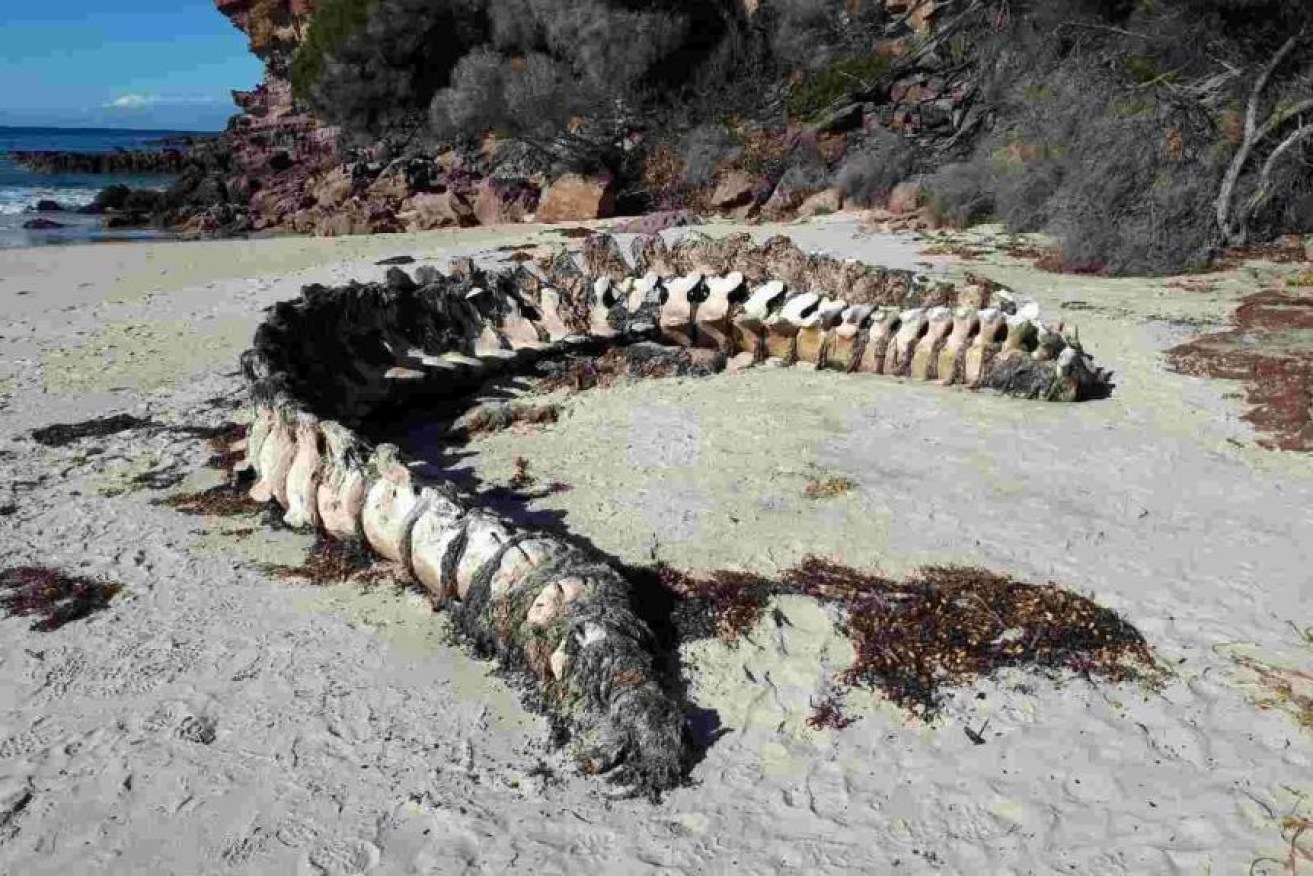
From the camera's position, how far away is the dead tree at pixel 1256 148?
11.2 metres

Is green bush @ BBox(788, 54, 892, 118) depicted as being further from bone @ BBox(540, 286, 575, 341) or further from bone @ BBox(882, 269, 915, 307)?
bone @ BBox(540, 286, 575, 341)

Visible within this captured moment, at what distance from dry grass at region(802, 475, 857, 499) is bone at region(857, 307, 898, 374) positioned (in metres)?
2.14

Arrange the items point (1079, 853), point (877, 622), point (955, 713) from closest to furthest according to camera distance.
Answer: point (1079, 853), point (955, 713), point (877, 622)

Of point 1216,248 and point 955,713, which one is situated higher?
point 1216,248

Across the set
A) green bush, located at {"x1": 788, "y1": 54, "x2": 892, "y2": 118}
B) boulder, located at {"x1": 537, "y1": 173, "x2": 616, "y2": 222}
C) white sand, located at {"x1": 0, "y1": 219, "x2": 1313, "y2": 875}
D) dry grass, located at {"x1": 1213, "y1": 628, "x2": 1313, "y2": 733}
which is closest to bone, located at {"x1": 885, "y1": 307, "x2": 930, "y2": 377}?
white sand, located at {"x1": 0, "y1": 219, "x2": 1313, "y2": 875}

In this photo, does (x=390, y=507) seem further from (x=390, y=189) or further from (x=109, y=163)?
(x=109, y=163)

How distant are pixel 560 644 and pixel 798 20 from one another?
2346 centimetres

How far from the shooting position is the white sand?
2.89 m

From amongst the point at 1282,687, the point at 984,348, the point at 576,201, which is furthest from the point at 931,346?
the point at 576,201

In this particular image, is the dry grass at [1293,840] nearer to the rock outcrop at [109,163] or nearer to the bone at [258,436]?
the bone at [258,436]

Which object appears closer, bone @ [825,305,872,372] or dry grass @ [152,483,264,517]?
dry grass @ [152,483,264,517]

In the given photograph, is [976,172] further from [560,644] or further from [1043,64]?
[560,644]

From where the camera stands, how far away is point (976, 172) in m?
14.9

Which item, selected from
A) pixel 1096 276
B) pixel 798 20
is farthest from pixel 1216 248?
pixel 798 20
